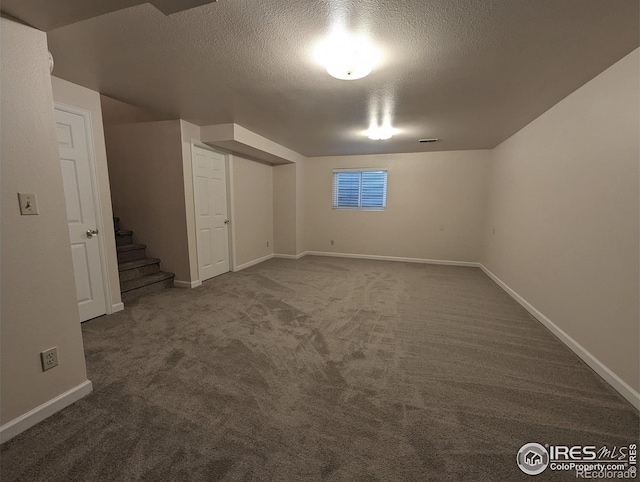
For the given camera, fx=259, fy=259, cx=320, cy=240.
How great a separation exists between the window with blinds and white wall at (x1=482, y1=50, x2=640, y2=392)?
8.79 ft

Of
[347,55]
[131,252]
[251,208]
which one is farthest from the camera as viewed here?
[251,208]

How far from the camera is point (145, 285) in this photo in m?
3.48

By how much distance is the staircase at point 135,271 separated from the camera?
11.0 feet

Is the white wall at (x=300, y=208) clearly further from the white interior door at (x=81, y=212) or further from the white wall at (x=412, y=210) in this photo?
the white interior door at (x=81, y=212)

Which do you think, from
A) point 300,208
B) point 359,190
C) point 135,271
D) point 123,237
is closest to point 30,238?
point 135,271

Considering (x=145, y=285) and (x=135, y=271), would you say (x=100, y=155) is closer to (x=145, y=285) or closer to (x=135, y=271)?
(x=135, y=271)

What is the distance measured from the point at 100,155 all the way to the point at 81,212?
63 cm

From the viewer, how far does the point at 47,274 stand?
149 cm

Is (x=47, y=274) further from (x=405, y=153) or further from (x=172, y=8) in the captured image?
(x=405, y=153)

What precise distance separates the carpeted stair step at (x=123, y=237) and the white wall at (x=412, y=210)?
3.56m

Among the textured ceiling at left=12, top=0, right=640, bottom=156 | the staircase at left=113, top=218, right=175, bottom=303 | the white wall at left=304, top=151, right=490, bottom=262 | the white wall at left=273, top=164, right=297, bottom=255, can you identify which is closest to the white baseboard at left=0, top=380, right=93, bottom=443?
the staircase at left=113, top=218, right=175, bottom=303

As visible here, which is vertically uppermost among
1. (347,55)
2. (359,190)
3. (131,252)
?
(347,55)

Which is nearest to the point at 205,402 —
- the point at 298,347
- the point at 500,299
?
the point at 298,347

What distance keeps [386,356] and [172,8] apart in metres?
2.59
